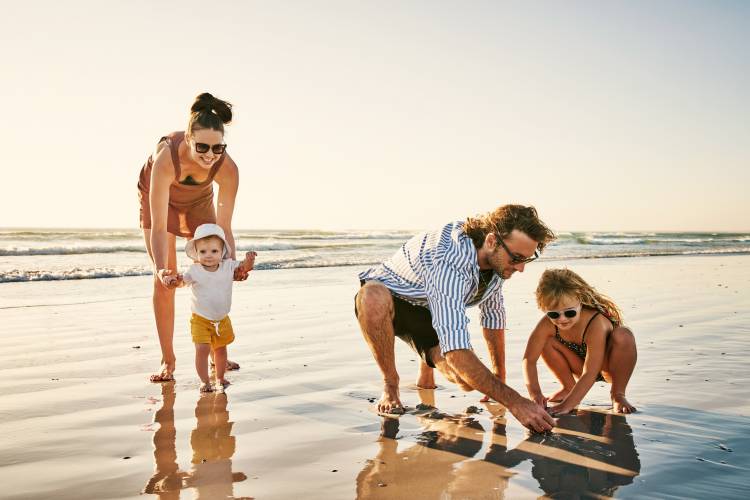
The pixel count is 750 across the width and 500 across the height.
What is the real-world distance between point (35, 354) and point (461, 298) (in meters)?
3.77

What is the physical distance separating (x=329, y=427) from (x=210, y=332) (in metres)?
1.46

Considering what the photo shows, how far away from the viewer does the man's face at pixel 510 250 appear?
3451 millimetres

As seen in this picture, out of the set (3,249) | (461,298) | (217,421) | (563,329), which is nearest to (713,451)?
(563,329)

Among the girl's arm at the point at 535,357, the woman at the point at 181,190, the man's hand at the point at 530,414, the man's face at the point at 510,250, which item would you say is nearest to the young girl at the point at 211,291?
the woman at the point at 181,190

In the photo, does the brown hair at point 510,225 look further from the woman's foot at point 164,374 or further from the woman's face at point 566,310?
the woman's foot at point 164,374

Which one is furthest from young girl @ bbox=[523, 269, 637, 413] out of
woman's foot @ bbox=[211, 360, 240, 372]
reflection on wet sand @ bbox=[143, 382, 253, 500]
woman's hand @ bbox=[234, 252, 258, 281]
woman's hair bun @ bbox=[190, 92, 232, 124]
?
woman's hair bun @ bbox=[190, 92, 232, 124]

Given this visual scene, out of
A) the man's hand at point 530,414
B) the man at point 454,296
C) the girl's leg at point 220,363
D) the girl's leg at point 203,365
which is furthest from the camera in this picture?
the girl's leg at point 220,363

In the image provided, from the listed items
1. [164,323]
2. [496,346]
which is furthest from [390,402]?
[164,323]

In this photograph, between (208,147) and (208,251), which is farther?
(208,251)

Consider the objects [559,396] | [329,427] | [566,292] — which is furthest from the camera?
[559,396]

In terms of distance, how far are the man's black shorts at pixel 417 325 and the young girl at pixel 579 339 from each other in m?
0.56

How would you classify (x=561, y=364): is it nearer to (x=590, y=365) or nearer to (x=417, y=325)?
(x=590, y=365)

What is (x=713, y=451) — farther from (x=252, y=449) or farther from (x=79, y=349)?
(x=79, y=349)

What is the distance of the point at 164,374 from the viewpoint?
15.0ft
